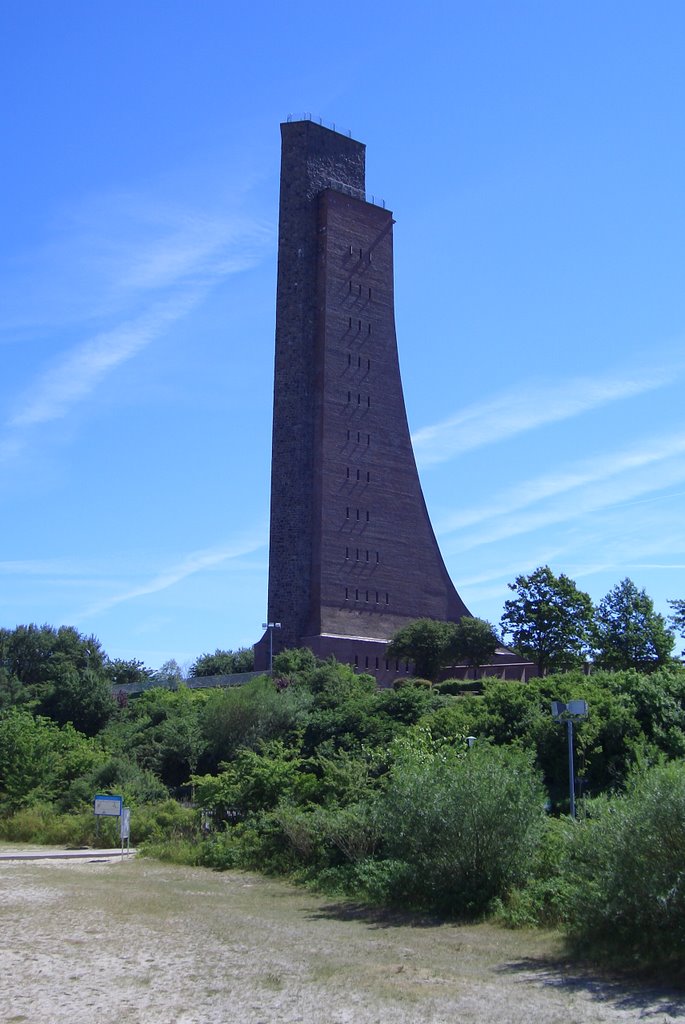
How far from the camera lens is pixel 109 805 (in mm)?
21016

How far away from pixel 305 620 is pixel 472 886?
37.7 m

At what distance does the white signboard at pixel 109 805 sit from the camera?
20891 mm

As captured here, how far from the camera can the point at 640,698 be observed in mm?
20234

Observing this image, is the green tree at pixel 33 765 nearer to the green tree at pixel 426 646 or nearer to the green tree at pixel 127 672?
the green tree at pixel 426 646

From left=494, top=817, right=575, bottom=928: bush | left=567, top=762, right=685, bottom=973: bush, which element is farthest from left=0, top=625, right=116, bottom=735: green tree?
left=567, top=762, right=685, bottom=973: bush

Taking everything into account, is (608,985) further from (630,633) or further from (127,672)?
(127,672)

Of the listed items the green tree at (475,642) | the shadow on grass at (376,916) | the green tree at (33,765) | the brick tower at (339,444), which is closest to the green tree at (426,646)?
the green tree at (475,642)

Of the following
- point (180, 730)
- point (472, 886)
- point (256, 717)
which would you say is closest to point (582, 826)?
point (472, 886)

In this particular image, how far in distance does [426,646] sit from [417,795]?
35.4 m

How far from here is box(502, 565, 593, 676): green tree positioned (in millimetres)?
42188

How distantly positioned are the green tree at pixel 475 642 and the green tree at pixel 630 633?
233 inches

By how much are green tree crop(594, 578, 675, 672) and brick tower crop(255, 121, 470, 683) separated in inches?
486

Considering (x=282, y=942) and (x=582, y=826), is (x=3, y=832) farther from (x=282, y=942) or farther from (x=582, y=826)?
(x=582, y=826)

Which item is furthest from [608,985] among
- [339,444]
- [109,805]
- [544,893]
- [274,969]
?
[339,444]
